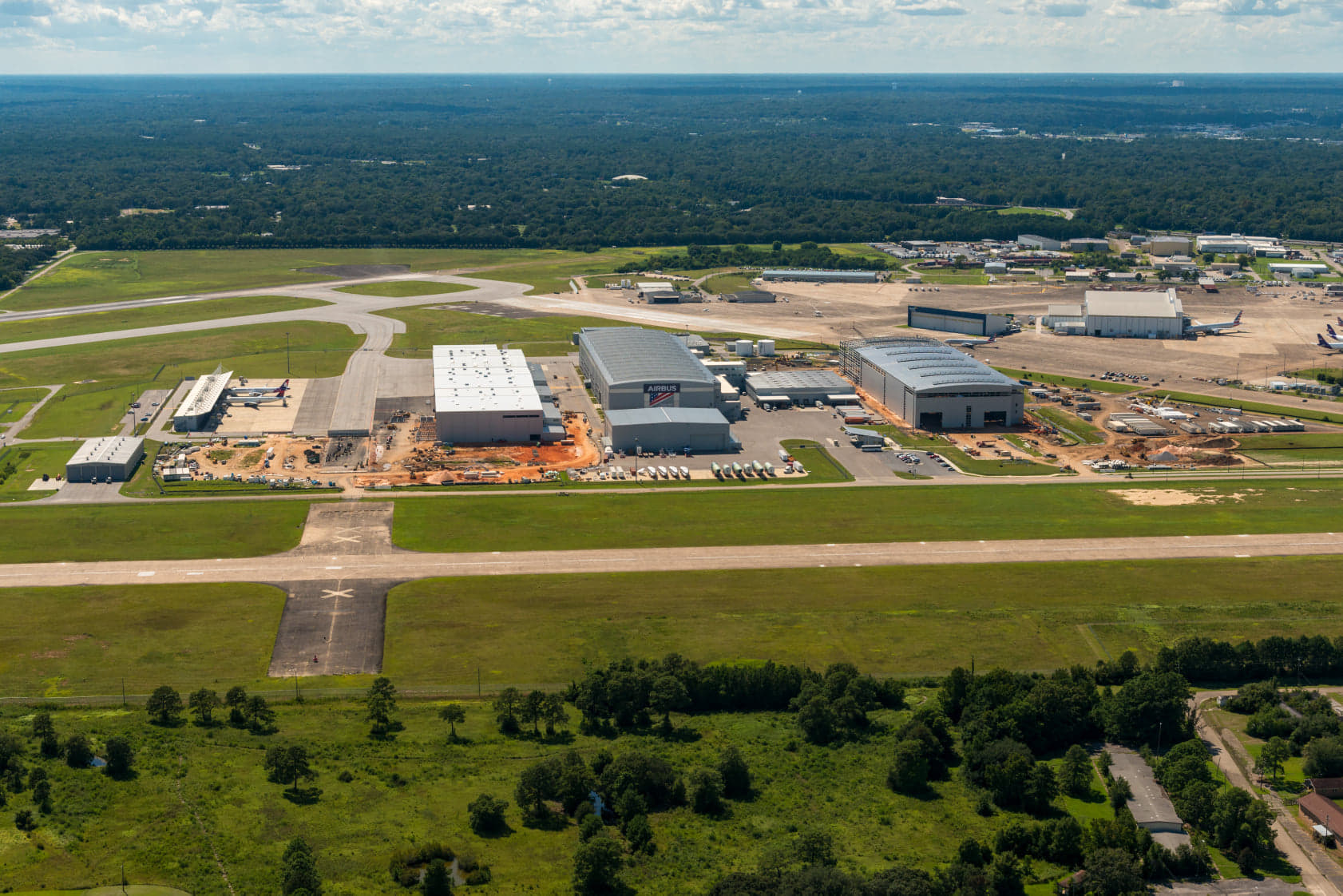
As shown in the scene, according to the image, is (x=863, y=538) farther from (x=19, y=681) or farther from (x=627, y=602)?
(x=19, y=681)

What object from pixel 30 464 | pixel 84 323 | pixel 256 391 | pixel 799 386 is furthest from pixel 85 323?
pixel 799 386

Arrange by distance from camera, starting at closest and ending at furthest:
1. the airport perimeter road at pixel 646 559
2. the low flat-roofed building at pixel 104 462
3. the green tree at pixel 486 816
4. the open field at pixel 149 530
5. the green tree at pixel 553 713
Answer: the green tree at pixel 486 816 → the green tree at pixel 553 713 → the airport perimeter road at pixel 646 559 → the open field at pixel 149 530 → the low flat-roofed building at pixel 104 462

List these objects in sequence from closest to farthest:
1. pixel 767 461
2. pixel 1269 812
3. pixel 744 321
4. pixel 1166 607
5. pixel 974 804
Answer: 1. pixel 1269 812
2. pixel 974 804
3. pixel 1166 607
4. pixel 767 461
5. pixel 744 321

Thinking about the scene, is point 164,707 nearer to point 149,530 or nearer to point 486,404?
point 149,530

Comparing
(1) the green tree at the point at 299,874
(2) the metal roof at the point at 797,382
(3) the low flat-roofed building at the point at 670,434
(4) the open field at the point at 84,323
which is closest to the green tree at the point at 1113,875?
(1) the green tree at the point at 299,874

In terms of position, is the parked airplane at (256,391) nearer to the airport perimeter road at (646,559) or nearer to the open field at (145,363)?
the open field at (145,363)

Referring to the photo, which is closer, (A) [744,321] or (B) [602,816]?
(B) [602,816]

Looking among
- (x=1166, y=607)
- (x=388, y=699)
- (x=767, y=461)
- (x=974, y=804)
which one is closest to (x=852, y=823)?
(x=974, y=804)
